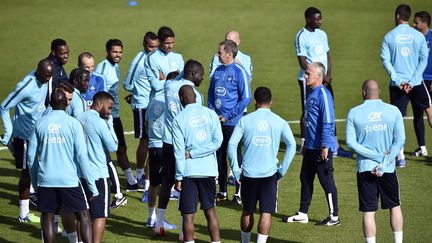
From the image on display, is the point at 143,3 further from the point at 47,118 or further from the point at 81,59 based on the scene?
the point at 47,118

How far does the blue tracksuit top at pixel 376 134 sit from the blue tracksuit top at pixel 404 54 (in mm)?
5579

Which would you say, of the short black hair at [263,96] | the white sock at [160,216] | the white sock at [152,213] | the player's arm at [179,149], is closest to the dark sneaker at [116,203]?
the white sock at [152,213]

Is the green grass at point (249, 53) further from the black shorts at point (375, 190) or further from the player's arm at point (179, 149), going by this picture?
the player's arm at point (179, 149)

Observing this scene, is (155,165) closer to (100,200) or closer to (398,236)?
(100,200)

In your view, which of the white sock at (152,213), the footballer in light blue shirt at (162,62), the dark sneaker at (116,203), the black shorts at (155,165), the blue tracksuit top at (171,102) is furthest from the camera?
the footballer in light blue shirt at (162,62)

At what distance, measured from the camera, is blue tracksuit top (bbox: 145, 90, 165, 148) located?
51.6 ft

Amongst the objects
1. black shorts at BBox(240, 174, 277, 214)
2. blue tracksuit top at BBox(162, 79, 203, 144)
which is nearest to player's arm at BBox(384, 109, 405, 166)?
black shorts at BBox(240, 174, 277, 214)

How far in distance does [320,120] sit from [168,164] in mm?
2433

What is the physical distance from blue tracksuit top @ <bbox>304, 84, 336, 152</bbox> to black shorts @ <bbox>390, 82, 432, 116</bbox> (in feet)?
14.2

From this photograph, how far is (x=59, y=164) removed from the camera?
1273 centimetres

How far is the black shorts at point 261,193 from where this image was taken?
1364 cm

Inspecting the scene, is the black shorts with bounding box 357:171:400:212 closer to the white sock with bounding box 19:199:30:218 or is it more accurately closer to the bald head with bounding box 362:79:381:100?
the bald head with bounding box 362:79:381:100

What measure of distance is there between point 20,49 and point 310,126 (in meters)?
19.7

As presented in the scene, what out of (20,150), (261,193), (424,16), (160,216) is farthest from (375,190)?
(424,16)
